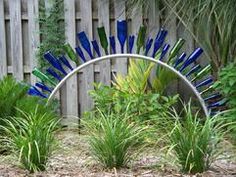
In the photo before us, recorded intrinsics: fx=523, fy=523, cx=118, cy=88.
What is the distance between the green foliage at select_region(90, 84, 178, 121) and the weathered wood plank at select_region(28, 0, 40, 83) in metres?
1.05

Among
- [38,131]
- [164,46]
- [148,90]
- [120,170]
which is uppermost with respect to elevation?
[164,46]

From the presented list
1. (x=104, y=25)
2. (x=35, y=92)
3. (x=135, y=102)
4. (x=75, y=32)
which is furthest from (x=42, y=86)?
(x=135, y=102)

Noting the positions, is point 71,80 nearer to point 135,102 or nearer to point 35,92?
point 35,92

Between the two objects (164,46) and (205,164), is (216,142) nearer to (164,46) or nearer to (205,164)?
(205,164)

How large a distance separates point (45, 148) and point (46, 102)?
1.56m

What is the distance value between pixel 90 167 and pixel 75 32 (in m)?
2.89

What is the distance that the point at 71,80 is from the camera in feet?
23.1

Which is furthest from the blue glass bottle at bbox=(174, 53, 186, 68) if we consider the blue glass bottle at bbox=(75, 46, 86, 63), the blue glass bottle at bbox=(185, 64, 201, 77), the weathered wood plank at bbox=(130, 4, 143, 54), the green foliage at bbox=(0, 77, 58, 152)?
the green foliage at bbox=(0, 77, 58, 152)

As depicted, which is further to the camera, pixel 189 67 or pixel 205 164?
pixel 189 67

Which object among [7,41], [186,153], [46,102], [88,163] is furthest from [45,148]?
[7,41]

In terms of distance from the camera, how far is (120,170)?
434 centimetres

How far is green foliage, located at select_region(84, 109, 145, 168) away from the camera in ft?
14.1

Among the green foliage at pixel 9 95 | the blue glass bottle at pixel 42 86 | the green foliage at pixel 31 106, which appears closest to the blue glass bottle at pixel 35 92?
the blue glass bottle at pixel 42 86

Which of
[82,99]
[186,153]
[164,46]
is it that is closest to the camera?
[186,153]
